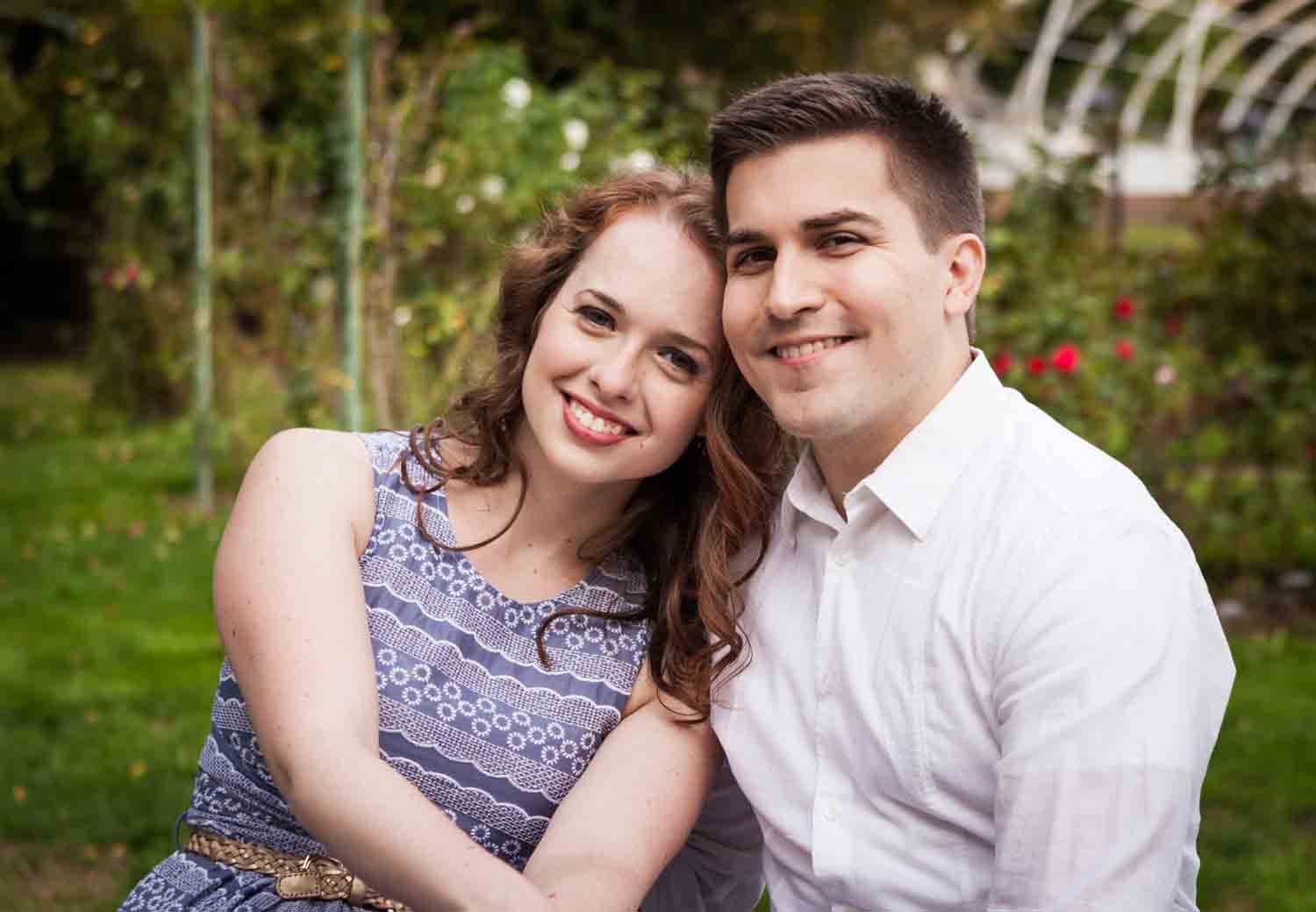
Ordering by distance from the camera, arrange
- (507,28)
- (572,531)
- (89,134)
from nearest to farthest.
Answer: (572,531)
(89,134)
(507,28)

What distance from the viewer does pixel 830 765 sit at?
1990mm

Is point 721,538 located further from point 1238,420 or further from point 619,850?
point 1238,420

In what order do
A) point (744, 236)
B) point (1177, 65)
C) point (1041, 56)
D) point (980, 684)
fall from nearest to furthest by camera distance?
point (980, 684)
point (744, 236)
point (1041, 56)
point (1177, 65)

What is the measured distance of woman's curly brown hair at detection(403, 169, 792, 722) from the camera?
223cm

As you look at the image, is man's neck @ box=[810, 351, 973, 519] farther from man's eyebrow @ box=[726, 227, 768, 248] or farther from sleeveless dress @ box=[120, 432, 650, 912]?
sleeveless dress @ box=[120, 432, 650, 912]

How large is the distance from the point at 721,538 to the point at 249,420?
16.2ft

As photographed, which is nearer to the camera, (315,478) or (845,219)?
(845,219)

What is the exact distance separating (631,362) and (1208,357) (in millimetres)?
4329

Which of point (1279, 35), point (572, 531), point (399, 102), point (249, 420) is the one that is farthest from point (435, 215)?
point (1279, 35)

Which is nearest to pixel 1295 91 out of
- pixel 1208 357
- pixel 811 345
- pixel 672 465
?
pixel 1208 357

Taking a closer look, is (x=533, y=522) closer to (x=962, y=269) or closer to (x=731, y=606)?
(x=731, y=606)

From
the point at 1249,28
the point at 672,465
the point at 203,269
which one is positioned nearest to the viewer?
the point at 672,465

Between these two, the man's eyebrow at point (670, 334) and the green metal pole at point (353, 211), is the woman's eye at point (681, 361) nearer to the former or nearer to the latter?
the man's eyebrow at point (670, 334)

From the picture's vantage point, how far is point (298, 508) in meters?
2.16
